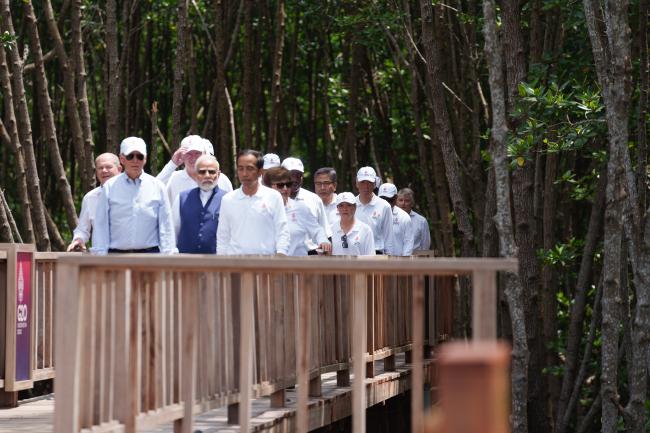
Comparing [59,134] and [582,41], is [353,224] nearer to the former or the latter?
[582,41]

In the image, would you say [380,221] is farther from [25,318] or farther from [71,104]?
[71,104]

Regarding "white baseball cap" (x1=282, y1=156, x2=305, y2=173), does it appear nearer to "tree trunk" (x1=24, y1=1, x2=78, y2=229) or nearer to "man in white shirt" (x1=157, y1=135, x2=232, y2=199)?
"man in white shirt" (x1=157, y1=135, x2=232, y2=199)

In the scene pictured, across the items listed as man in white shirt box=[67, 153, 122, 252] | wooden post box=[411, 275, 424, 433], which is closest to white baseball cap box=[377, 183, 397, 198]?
man in white shirt box=[67, 153, 122, 252]

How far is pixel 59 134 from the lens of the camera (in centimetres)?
3142

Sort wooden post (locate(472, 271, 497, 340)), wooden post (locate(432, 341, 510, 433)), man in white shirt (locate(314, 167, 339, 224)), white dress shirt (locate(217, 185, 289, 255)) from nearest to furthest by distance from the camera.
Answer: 1. wooden post (locate(432, 341, 510, 433))
2. wooden post (locate(472, 271, 497, 340))
3. white dress shirt (locate(217, 185, 289, 255))
4. man in white shirt (locate(314, 167, 339, 224))

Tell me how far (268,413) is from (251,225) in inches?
62.9

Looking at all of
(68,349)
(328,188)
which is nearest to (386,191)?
(328,188)

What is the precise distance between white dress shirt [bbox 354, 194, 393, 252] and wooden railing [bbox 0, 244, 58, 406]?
435 cm

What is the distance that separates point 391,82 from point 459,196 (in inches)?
493

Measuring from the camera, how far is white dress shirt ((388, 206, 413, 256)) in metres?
15.5

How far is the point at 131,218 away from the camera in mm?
9508

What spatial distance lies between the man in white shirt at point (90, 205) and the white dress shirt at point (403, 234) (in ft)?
17.5

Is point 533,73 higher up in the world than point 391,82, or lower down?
lower down

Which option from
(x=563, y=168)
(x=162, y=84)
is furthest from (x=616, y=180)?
(x=162, y=84)
